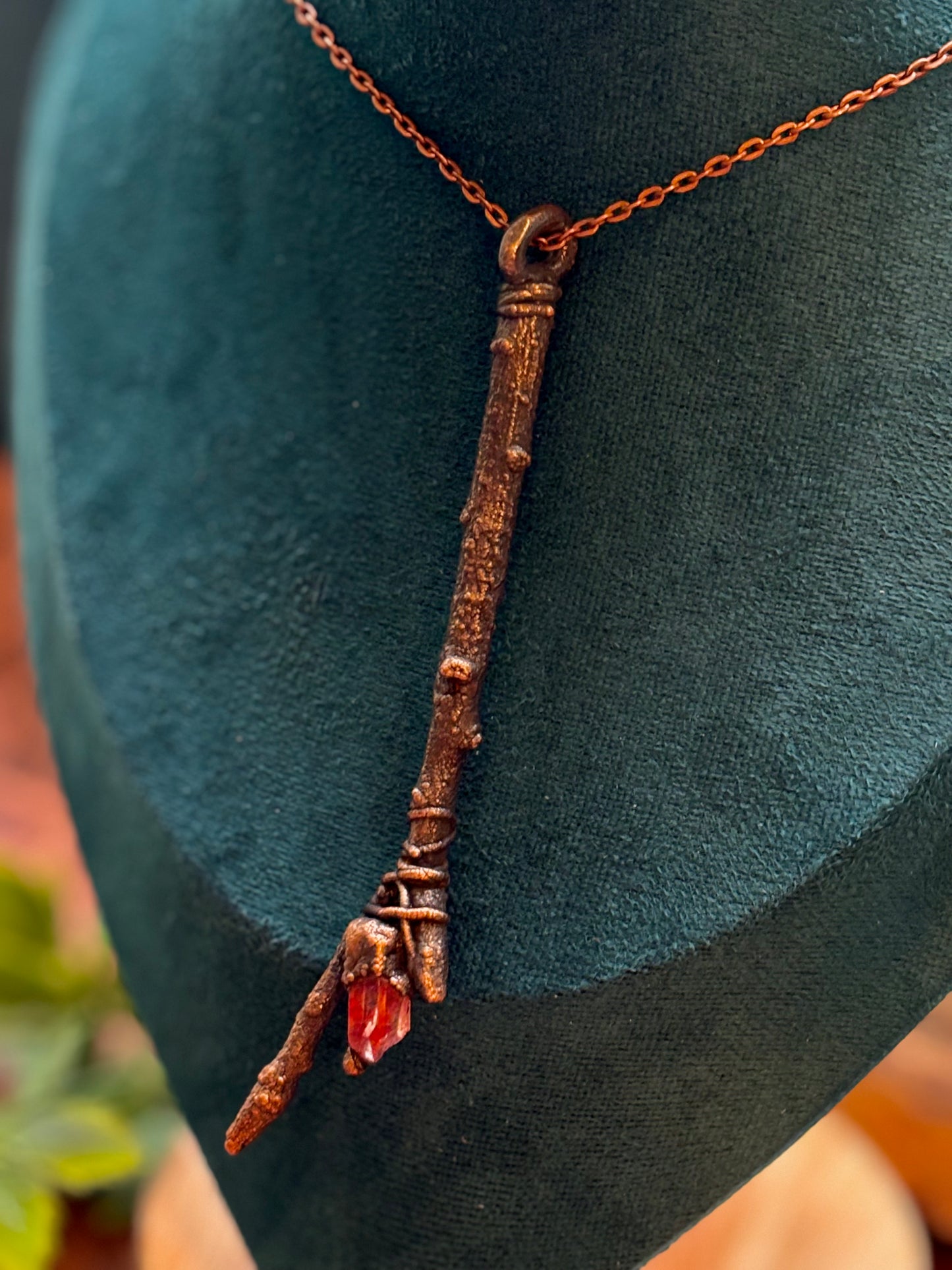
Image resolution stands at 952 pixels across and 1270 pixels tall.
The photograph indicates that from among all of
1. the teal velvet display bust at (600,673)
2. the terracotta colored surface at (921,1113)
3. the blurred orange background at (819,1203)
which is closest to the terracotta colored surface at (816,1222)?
the blurred orange background at (819,1203)

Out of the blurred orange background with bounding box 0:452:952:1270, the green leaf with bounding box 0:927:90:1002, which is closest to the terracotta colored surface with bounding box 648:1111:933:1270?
the blurred orange background with bounding box 0:452:952:1270

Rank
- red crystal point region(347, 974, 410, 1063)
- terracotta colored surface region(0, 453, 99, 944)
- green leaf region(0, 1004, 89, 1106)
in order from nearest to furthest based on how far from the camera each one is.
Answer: red crystal point region(347, 974, 410, 1063), green leaf region(0, 1004, 89, 1106), terracotta colored surface region(0, 453, 99, 944)

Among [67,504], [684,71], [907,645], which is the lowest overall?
[907,645]

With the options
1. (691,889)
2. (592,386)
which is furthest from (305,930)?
(592,386)

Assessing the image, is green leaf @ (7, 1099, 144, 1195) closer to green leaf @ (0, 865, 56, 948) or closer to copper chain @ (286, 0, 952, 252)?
green leaf @ (0, 865, 56, 948)

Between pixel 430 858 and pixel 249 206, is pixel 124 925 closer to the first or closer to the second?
pixel 430 858

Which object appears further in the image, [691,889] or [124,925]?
[124,925]

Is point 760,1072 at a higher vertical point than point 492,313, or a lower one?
lower

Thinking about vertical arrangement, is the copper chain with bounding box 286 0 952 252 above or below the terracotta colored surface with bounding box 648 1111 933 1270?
above
